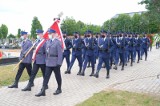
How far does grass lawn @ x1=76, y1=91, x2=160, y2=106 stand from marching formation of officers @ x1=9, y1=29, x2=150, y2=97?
1.38 m

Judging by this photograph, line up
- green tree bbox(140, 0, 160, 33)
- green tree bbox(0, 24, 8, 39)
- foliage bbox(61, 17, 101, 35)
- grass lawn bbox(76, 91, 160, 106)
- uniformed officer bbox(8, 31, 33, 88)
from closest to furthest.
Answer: grass lawn bbox(76, 91, 160, 106) → green tree bbox(140, 0, 160, 33) → uniformed officer bbox(8, 31, 33, 88) → foliage bbox(61, 17, 101, 35) → green tree bbox(0, 24, 8, 39)

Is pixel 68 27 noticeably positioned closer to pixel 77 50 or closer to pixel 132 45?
pixel 132 45

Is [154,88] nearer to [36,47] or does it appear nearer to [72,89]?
[72,89]

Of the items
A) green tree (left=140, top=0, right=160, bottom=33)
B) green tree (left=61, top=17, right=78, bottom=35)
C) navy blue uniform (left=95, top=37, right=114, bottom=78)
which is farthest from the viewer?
green tree (left=61, top=17, right=78, bottom=35)

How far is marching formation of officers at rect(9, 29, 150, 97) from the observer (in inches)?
319

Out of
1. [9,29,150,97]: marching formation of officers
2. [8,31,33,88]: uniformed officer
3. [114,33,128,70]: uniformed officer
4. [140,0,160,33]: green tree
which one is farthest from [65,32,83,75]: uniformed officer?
[140,0,160,33]: green tree

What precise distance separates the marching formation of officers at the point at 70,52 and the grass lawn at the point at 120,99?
1377mm

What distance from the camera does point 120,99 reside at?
7461mm

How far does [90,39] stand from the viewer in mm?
11906

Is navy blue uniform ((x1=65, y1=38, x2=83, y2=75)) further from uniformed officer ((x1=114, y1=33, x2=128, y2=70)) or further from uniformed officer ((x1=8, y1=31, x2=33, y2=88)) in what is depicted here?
uniformed officer ((x1=8, y1=31, x2=33, y2=88))

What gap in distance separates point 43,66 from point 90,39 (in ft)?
11.7

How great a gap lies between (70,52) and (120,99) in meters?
5.45

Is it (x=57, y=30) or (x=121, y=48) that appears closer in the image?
(x=57, y=30)

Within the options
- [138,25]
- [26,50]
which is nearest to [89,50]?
[26,50]
